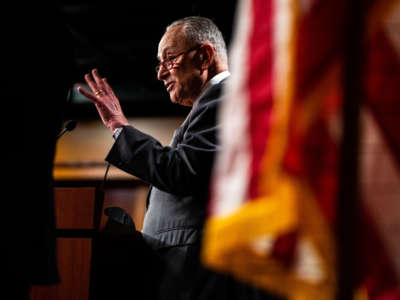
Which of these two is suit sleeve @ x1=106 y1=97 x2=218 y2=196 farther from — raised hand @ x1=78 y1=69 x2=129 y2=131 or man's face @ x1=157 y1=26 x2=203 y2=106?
man's face @ x1=157 y1=26 x2=203 y2=106

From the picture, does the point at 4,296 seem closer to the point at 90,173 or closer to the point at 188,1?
the point at 188,1

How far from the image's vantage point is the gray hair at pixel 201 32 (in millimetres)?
1453

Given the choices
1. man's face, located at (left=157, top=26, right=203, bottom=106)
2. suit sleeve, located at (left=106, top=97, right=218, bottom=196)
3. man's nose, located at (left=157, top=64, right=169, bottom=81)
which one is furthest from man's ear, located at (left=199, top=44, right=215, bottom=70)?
suit sleeve, located at (left=106, top=97, right=218, bottom=196)

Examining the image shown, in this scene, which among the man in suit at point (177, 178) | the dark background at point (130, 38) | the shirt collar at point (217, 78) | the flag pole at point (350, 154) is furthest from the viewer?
the dark background at point (130, 38)

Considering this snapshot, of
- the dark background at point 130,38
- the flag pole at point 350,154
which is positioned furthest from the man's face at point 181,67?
the dark background at point 130,38

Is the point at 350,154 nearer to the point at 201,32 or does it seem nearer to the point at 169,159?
the point at 169,159

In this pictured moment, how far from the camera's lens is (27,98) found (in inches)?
31.0

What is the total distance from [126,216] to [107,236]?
0.08m

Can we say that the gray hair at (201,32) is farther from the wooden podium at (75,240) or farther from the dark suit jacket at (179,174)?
the wooden podium at (75,240)

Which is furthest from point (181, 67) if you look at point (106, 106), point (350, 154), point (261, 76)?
point (350, 154)

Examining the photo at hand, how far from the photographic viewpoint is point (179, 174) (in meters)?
1.18

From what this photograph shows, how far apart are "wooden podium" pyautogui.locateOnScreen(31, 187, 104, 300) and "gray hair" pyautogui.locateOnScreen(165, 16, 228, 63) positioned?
0.63 m

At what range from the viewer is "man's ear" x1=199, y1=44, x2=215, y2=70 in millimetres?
1450

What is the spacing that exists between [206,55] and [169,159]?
44 centimetres
